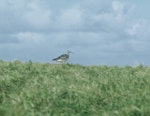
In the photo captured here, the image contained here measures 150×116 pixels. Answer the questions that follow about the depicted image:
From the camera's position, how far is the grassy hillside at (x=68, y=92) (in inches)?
387

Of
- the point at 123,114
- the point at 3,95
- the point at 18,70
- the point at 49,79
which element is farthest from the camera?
the point at 18,70

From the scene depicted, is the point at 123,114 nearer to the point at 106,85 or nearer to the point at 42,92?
the point at 42,92

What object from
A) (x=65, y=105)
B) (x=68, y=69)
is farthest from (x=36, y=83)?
(x=68, y=69)

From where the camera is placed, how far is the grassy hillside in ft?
32.2

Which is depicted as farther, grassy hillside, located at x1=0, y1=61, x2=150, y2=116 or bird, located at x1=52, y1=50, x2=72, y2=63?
bird, located at x1=52, y1=50, x2=72, y2=63

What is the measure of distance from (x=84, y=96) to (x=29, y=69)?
5.90 meters

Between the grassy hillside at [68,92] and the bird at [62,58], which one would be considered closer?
the grassy hillside at [68,92]

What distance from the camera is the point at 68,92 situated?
41.0 feet

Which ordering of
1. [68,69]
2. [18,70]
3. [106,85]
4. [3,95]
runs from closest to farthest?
[3,95], [106,85], [18,70], [68,69]

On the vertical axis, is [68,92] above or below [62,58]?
below

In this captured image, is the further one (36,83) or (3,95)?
(36,83)

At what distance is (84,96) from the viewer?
12312mm

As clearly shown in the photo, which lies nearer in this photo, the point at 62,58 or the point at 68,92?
the point at 68,92

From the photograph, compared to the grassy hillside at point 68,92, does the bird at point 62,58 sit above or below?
above
